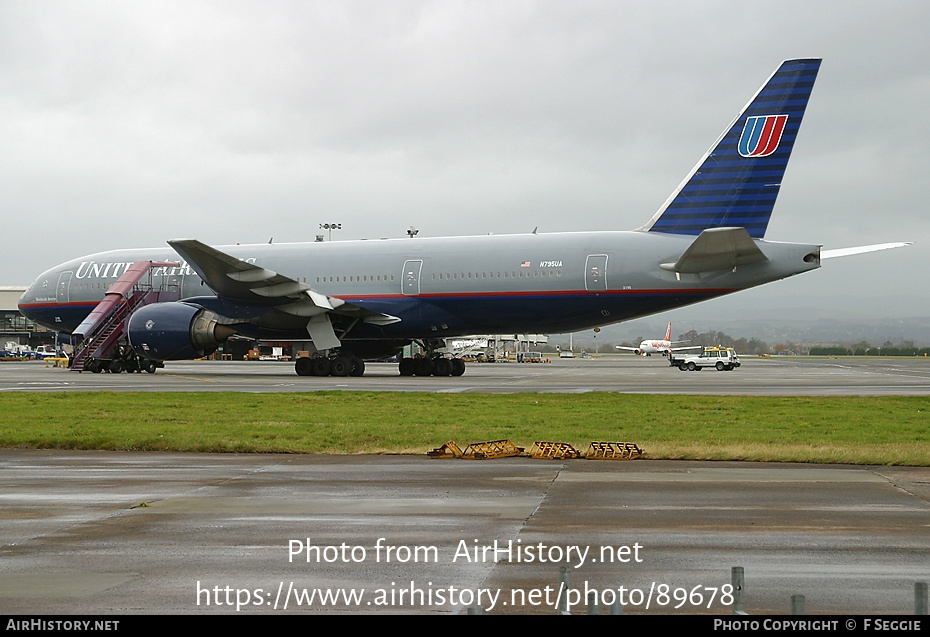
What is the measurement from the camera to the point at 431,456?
13305 millimetres

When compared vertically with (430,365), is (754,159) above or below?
above

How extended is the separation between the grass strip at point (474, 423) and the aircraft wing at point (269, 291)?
33.4 ft

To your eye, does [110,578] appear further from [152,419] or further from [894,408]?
[894,408]

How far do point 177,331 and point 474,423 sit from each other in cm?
2117

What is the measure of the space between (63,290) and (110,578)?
128ft

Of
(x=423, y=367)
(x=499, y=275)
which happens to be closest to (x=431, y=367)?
(x=423, y=367)

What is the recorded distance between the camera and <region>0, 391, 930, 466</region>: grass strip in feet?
46.3

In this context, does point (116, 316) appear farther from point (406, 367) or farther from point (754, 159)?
point (754, 159)

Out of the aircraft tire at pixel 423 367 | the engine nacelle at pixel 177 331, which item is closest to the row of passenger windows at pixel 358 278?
the engine nacelle at pixel 177 331

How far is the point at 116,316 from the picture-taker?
40125 mm

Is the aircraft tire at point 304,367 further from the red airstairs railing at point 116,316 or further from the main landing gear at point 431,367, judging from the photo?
the red airstairs railing at point 116,316

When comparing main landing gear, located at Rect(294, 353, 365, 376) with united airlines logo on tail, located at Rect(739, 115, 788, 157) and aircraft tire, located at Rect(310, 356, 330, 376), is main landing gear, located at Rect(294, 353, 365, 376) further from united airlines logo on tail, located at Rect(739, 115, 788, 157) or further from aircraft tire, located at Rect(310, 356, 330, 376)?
united airlines logo on tail, located at Rect(739, 115, 788, 157)

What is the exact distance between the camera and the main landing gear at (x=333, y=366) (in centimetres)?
3694
